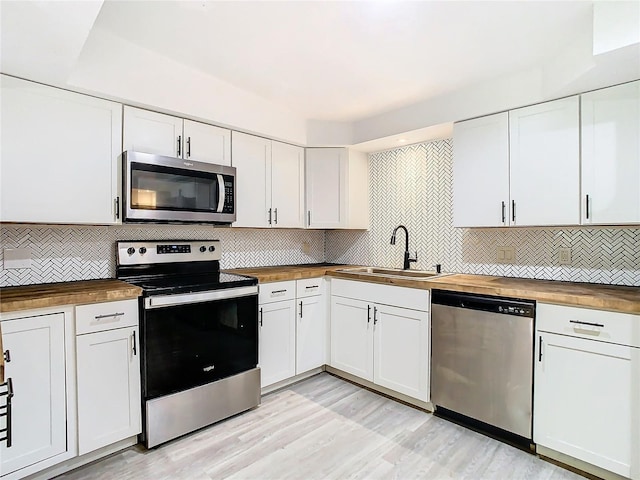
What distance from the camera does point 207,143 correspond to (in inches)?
104

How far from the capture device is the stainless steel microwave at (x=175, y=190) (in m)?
2.21

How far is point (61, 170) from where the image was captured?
2014mm

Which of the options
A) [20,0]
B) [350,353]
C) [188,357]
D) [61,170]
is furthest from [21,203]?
[350,353]

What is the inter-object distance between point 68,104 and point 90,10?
931 millimetres

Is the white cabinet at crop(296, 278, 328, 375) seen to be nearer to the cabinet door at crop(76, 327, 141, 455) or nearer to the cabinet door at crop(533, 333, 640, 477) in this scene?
the cabinet door at crop(76, 327, 141, 455)

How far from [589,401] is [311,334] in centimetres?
194

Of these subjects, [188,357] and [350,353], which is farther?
[350,353]

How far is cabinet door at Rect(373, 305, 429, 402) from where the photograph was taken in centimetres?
251

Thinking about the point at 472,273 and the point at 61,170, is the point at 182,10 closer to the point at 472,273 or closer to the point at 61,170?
the point at 61,170

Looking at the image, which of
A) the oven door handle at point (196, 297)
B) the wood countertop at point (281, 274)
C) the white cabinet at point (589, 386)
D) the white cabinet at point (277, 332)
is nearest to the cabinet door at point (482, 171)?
the white cabinet at point (589, 386)

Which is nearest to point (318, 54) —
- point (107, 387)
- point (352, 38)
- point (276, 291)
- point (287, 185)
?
point (352, 38)

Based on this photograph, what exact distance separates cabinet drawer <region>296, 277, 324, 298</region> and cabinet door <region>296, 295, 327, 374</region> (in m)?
0.04

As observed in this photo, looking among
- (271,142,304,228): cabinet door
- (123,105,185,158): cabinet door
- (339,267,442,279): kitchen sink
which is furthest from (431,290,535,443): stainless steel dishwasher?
(123,105,185,158): cabinet door

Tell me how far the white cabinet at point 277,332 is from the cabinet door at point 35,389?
49.7 inches
